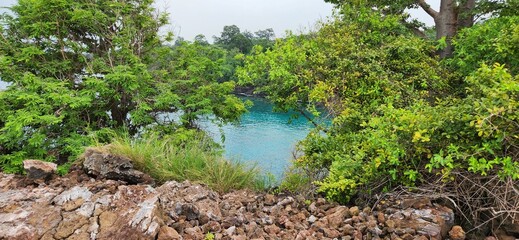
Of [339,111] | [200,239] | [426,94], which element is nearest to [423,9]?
[426,94]

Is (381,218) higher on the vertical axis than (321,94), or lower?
lower

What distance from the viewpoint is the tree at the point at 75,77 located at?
18.8ft

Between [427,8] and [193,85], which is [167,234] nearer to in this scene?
[193,85]

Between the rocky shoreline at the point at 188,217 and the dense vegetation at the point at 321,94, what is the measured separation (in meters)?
0.35

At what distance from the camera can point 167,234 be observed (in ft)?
7.58

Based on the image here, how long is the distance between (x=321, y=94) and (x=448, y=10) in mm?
3808

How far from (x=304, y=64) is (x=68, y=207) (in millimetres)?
4177

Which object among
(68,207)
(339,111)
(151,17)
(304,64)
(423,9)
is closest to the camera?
(68,207)

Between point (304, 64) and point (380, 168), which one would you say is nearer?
point (380, 168)

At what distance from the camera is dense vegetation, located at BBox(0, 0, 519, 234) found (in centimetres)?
277

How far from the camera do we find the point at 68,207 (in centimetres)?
262

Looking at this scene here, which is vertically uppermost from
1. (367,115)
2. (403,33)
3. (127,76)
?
(403,33)

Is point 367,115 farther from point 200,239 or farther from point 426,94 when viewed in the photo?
point 200,239

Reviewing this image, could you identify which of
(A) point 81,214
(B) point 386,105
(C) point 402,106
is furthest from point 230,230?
(C) point 402,106
